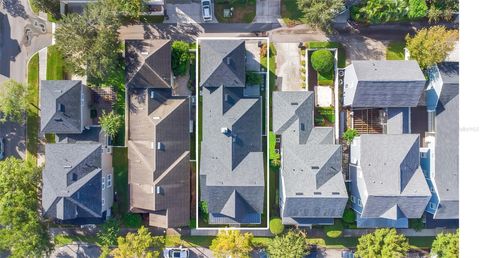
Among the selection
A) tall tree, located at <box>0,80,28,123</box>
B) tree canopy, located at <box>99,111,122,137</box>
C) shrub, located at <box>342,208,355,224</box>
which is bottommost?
shrub, located at <box>342,208,355,224</box>

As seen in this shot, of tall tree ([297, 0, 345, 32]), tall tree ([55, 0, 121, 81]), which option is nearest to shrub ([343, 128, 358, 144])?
tall tree ([297, 0, 345, 32])

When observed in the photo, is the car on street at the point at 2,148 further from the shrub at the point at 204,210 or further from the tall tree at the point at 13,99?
the shrub at the point at 204,210

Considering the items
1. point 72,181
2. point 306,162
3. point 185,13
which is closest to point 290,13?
point 185,13

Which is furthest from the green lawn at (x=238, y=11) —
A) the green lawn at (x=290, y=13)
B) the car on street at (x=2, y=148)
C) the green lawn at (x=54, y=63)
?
the car on street at (x=2, y=148)

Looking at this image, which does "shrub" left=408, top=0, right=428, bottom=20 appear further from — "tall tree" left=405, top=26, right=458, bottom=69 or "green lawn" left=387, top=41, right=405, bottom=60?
"green lawn" left=387, top=41, right=405, bottom=60

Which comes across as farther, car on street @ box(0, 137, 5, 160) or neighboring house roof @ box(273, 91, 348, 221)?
car on street @ box(0, 137, 5, 160)

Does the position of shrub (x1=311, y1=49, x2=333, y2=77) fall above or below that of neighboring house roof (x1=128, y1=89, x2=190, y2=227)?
above

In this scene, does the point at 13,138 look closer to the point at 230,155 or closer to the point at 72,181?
the point at 72,181

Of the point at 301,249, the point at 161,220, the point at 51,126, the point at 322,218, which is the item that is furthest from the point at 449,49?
the point at 51,126
